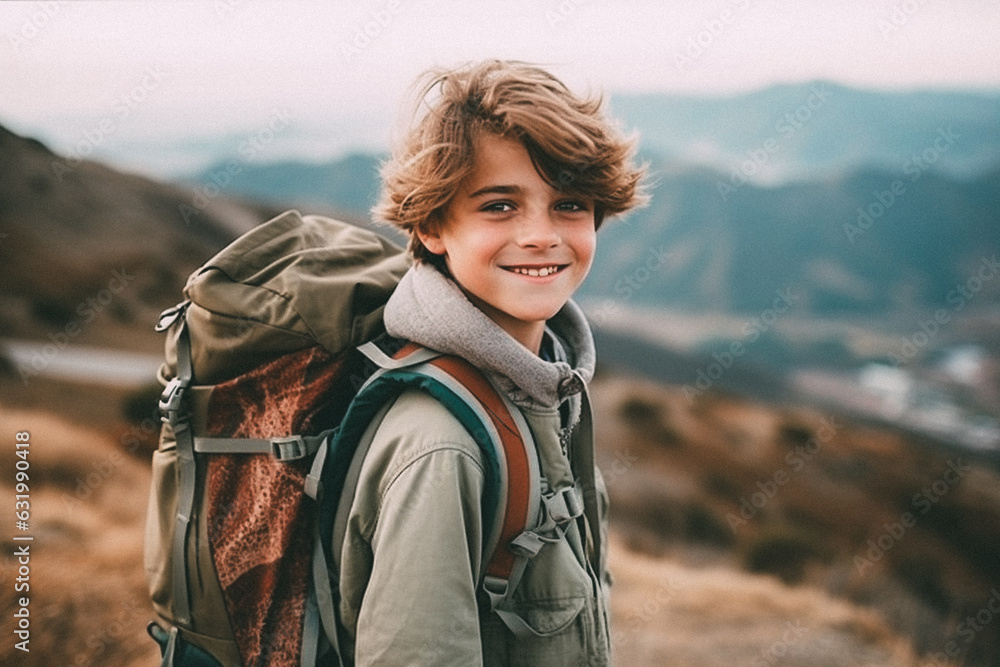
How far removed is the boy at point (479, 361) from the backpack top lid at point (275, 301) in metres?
0.10

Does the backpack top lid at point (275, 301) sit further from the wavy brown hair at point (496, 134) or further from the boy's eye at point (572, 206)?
the boy's eye at point (572, 206)

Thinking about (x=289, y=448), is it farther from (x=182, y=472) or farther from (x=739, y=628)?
(x=739, y=628)

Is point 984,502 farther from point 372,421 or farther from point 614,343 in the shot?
point 614,343

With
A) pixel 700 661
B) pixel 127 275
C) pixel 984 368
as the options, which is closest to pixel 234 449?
pixel 700 661

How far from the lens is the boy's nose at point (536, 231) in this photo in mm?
1608

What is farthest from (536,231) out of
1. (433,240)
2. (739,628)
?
(739,628)

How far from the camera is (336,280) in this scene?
5.49ft

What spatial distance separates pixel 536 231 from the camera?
1614mm

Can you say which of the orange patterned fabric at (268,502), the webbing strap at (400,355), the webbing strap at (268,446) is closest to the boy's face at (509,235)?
the webbing strap at (400,355)

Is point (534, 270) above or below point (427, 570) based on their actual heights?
above

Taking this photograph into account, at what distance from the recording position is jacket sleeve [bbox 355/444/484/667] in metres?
1.32

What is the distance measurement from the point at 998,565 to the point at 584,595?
26.4m

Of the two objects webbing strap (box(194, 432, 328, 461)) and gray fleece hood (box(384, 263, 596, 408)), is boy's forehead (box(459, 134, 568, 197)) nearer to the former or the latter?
gray fleece hood (box(384, 263, 596, 408))

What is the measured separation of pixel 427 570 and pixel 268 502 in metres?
0.47
